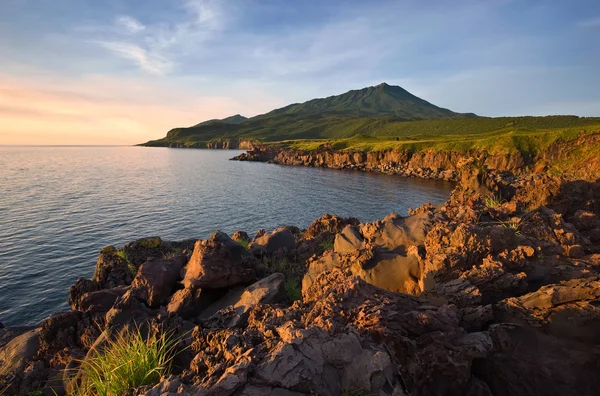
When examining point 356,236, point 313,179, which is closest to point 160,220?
point 356,236

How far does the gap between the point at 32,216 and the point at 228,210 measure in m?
24.2

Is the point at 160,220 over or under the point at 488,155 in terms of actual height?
under

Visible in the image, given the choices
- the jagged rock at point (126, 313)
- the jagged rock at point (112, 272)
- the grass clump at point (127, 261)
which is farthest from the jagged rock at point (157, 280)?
the jagged rock at point (112, 272)

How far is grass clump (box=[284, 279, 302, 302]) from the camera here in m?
13.6

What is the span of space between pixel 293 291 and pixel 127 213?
37554mm

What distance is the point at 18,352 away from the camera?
12703 mm

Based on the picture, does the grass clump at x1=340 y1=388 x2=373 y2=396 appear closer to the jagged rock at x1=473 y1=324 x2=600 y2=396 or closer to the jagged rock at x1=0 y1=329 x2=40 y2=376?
the jagged rock at x1=473 y1=324 x2=600 y2=396

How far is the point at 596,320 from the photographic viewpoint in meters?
7.59

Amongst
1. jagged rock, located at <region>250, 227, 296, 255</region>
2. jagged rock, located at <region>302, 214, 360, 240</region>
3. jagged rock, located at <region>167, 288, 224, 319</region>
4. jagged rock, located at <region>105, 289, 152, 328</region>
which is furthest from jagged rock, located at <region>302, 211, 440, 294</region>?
jagged rock, located at <region>302, 214, 360, 240</region>

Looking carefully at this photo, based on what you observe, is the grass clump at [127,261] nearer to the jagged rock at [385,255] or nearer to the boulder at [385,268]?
the jagged rock at [385,255]

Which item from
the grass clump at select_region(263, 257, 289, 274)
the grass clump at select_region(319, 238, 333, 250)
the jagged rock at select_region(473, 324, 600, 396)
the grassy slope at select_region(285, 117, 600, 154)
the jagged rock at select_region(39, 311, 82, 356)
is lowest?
the jagged rock at select_region(39, 311, 82, 356)

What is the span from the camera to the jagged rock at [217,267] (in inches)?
573

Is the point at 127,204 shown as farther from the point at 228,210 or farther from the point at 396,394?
the point at 396,394

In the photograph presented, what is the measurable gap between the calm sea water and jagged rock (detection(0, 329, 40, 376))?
6766 mm
